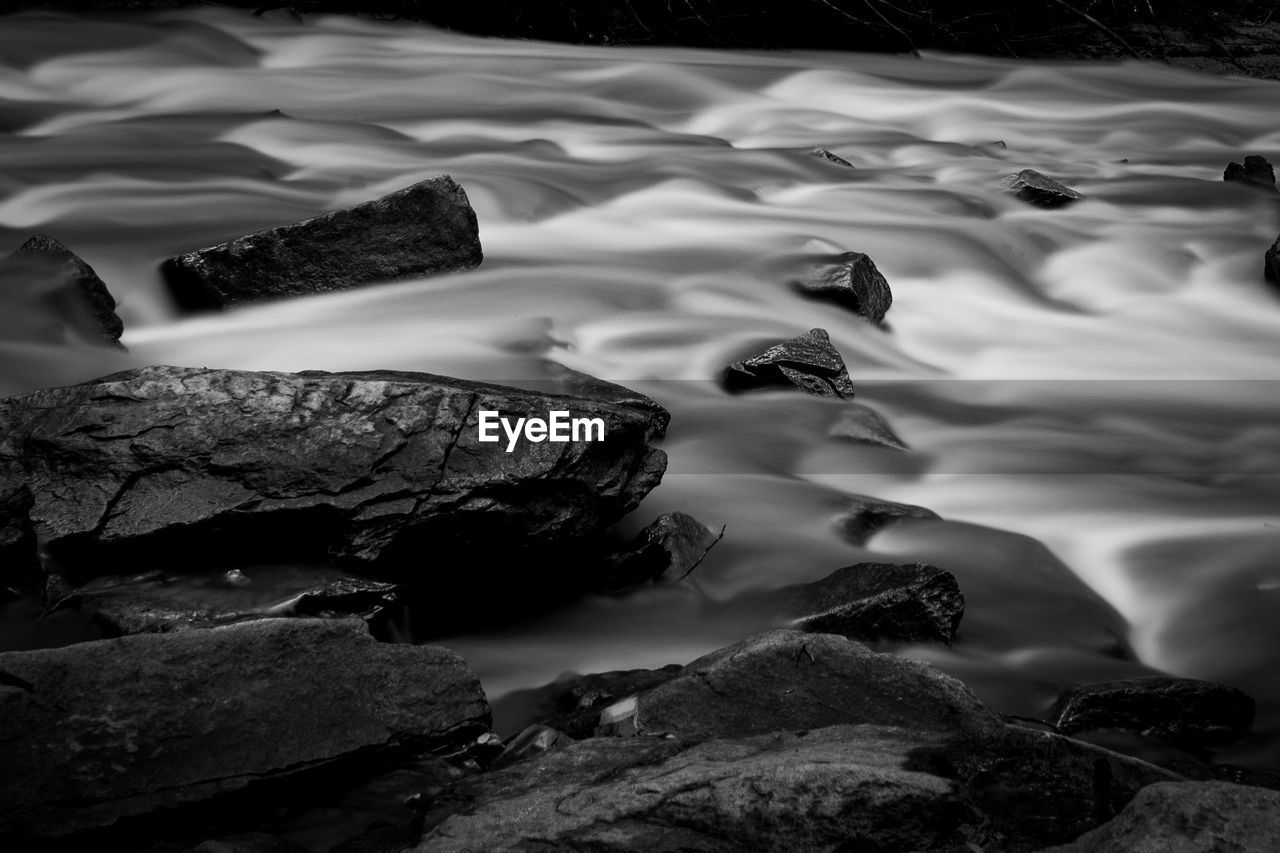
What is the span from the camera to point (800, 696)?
2.72 m

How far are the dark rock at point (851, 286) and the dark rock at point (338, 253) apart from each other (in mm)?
1686

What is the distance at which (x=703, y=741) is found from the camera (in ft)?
7.96

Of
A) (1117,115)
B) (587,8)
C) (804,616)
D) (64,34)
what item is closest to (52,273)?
(804,616)

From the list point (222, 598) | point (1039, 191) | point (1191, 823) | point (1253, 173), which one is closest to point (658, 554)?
point (222, 598)

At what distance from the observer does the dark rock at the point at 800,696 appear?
8.79 ft

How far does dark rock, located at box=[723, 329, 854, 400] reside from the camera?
5113mm

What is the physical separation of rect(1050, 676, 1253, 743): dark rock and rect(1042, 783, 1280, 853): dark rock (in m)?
1.19

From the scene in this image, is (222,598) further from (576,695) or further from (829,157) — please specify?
(829,157)

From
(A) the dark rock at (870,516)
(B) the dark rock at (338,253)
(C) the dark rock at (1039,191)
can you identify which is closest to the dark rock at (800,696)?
(A) the dark rock at (870,516)

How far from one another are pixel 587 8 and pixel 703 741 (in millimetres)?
10685

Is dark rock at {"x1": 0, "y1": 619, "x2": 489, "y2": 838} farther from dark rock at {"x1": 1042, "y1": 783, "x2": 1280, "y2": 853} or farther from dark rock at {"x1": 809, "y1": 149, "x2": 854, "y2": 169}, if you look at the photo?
dark rock at {"x1": 809, "y1": 149, "x2": 854, "y2": 169}

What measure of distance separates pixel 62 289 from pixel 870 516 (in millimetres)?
3235

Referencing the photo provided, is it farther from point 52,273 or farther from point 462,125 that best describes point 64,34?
point 52,273

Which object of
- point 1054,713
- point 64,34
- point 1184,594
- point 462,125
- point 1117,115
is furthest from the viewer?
point 1117,115
